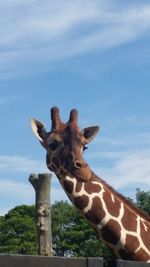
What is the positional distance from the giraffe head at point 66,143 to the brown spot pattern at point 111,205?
368 millimetres

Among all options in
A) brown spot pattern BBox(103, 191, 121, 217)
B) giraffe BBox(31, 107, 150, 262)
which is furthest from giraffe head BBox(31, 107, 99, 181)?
brown spot pattern BBox(103, 191, 121, 217)

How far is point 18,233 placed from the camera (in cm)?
5741

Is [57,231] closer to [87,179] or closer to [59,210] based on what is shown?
[59,210]

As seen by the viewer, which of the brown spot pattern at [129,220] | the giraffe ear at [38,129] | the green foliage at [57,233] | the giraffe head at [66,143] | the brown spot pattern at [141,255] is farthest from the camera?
the green foliage at [57,233]

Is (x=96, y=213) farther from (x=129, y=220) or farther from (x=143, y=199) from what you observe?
(x=143, y=199)

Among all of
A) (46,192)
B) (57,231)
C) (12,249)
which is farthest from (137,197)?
(46,192)

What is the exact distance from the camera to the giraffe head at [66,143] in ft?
32.2

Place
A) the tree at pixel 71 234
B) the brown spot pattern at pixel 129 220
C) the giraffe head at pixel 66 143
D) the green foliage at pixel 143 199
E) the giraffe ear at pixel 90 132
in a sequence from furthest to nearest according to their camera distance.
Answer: the tree at pixel 71 234, the green foliage at pixel 143 199, the giraffe ear at pixel 90 132, the brown spot pattern at pixel 129 220, the giraffe head at pixel 66 143

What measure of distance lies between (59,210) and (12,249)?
9.87 m

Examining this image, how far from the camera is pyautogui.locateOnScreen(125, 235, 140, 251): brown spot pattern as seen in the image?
9.77m

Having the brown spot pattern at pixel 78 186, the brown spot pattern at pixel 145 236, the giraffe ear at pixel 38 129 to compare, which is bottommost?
the brown spot pattern at pixel 145 236

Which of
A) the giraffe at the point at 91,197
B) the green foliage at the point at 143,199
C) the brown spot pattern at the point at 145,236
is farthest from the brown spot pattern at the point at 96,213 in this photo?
the green foliage at the point at 143,199

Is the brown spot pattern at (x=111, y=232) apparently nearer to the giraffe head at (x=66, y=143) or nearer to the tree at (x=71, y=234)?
the giraffe head at (x=66, y=143)

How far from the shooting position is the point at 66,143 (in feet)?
32.7
